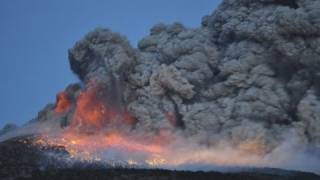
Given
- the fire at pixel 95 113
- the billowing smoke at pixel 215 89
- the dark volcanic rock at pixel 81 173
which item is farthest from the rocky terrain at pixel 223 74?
the dark volcanic rock at pixel 81 173

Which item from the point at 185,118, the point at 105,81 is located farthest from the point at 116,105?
the point at 185,118

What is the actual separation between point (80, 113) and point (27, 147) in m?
8.42

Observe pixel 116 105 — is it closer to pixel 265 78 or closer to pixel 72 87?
pixel 72 87

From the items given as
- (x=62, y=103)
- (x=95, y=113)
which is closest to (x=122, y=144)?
(x=95, y=113)

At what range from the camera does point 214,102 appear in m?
53.4

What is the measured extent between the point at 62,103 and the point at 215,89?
45.4ft

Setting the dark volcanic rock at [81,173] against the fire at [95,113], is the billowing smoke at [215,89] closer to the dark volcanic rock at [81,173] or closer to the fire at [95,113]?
the fire at [95,113]

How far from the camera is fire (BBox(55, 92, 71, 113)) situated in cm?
6116

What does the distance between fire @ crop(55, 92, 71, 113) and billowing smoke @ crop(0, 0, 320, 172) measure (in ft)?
1.14

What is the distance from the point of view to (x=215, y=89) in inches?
2119

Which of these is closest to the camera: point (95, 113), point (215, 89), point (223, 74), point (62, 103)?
point (215, 89)

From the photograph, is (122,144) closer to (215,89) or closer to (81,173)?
(215,89)

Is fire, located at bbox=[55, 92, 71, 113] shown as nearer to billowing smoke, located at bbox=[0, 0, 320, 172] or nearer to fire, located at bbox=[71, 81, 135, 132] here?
billowing smoke, located at bbox=[0, 0, 320, 172]

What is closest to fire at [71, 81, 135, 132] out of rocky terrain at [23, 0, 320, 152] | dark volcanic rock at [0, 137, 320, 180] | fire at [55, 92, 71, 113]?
rocky terrain at [23, 0, 320, 152]
